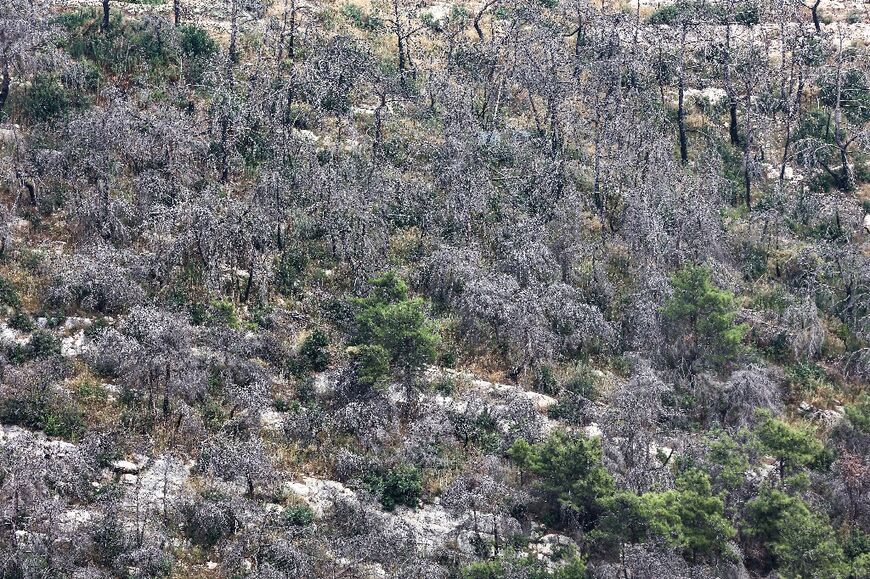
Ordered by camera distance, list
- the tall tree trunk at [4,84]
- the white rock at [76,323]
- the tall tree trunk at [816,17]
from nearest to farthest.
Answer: the white rock at [76,323] < the tall tree trunk at [4,84] < the tall tree trunk at [816,17]

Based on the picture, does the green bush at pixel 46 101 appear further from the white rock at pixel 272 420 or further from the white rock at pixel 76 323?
the white rock at pixel 272 420

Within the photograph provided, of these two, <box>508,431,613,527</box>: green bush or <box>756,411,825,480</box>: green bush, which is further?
<box>756,411,825,480</box>: green bush

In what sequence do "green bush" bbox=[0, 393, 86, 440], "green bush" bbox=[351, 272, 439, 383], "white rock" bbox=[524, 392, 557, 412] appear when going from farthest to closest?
"white rock" bbox=[524, 392, 557, 412], "green bush" bbox=[351, 272, 439, 383], "green bush" bbox=[0, 393, 86, 440]

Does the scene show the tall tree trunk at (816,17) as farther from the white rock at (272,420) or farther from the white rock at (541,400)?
the white rock at (272,420)

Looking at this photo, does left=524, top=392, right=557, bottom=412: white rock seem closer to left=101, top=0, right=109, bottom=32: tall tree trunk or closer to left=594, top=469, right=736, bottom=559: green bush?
left=594, top=469, right=736, bottom=559: green bush

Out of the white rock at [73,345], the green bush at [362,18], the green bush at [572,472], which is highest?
the green bush at [362,18]

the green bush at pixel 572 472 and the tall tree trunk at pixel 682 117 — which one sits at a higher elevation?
the tall tree trunk at pixel 682 117

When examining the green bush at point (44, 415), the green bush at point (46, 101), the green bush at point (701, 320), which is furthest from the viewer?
the green bush at point (46, 101)

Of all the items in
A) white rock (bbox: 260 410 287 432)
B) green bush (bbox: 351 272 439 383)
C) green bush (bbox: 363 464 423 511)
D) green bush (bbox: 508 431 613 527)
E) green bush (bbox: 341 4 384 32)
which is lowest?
green bush (bbox: 363 464 423 511)

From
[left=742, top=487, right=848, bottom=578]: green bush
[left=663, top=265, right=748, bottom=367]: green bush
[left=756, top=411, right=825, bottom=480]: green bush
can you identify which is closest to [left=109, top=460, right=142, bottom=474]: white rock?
[left=742, top=487, right=848, bottom=578]: green bush

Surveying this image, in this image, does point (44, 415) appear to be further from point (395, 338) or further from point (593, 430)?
point (593, 430)

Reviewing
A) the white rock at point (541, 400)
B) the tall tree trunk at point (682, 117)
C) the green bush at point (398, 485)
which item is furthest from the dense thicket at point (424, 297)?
the tall tree trunk at point (682, 117)

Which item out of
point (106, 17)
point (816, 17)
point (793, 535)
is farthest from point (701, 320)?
point (106, 17)

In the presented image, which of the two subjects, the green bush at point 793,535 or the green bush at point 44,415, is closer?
the green bush at point 793,535
